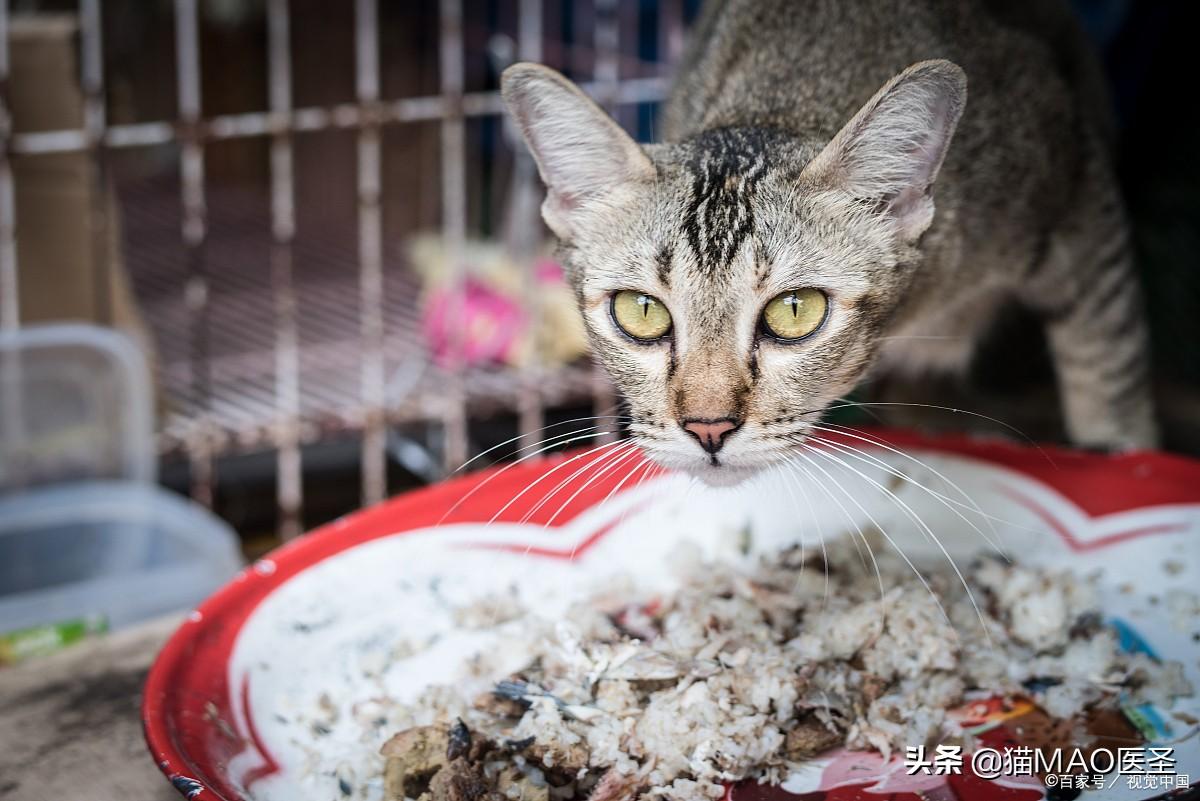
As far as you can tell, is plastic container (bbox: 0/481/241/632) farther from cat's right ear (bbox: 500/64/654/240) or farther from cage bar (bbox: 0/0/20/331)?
cat's right ear (bbox: 500/64/654/240)

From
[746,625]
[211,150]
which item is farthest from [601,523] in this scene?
[211,150]

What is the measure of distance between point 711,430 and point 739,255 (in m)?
0.16

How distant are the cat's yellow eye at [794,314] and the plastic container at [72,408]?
112 centimetres

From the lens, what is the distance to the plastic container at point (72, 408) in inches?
70.1

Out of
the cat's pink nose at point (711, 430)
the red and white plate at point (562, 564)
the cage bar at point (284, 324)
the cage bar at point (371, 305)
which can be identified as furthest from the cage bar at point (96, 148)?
the cat's pink nose at point (711, 430)

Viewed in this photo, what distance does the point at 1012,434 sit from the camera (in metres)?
2.17

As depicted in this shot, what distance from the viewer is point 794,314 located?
3.52ft

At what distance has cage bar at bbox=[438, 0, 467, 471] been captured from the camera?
1.88 meters

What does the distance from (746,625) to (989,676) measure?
23 cm

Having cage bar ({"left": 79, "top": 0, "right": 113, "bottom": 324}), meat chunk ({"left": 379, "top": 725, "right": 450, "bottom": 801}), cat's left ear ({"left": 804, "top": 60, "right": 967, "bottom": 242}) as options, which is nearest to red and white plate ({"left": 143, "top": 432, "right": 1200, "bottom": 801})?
meat chunk ({"left": 379, "top": 725, "right": 450, "bottom": 801})

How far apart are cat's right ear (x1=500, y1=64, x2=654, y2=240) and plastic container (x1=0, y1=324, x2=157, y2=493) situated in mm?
906

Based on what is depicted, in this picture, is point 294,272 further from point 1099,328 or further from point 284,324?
point 1099,328

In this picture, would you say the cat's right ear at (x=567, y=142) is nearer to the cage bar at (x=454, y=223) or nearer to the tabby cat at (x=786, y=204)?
the tabby cat at (x=786, y=204)

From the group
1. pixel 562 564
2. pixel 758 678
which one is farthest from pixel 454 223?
pixel 758 678
